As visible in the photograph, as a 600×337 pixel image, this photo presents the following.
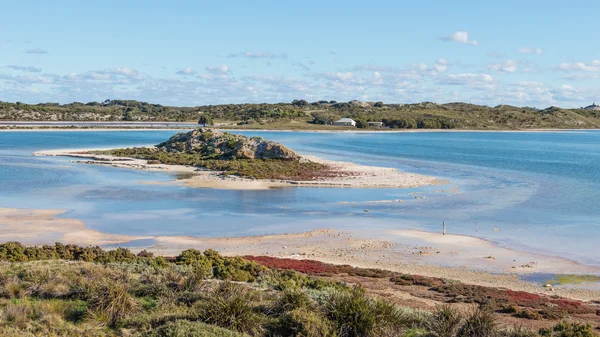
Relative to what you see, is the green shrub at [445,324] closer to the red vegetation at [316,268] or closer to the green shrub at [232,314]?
the green shrub at [232,314]

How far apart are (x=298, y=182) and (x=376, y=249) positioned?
85.4ft

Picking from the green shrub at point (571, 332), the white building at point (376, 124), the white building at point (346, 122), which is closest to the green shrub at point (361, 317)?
the green shrub at point (571, 332)

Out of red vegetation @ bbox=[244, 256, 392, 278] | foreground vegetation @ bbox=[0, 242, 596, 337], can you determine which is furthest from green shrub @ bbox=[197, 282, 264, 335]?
red vegetation @ bbox=[244, 256, 392, 278]

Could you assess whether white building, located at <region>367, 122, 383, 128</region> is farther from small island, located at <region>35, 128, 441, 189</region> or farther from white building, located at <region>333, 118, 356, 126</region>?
small island, located at <region>35, 128, 441, 189</region>

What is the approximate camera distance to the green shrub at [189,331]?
38.2 ft

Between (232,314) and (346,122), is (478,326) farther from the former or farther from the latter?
(346,122)

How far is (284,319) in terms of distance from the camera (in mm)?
12820

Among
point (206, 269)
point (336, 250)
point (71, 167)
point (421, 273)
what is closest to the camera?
point (206, 269)

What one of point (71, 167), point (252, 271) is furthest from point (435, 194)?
point (71, 167)

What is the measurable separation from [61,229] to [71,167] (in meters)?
33.3

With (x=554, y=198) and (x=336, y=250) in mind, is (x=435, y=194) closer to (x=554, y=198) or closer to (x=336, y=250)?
(x=554, y=198)

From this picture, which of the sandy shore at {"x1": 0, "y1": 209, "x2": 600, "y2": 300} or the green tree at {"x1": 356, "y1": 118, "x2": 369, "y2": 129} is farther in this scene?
the green tree at {"x1": 356, "y1": 118, "x2": 369, "y2": 129}

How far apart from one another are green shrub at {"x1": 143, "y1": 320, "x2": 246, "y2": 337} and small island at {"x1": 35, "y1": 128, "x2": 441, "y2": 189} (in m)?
38.2

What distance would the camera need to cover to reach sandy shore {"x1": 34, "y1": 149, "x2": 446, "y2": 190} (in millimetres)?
52312
